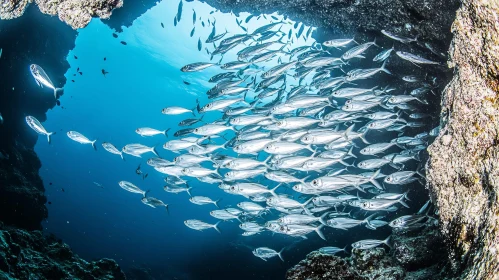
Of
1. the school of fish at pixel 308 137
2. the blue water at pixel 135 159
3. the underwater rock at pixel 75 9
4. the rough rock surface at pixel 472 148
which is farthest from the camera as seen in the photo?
the blue water at pixel 135 159

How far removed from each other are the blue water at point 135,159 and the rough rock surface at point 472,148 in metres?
7.79

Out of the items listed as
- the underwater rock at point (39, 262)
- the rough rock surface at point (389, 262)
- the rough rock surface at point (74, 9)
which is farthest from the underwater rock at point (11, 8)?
the rough rock surface at point (389, 262)

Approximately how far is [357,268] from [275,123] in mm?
3556

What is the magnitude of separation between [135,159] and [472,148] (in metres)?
79.4

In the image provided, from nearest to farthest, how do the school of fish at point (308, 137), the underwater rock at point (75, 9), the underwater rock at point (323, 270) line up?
the underwater rock at point (323, 270) → the underwater rock at point (75, 9) → the school of fish at point (308, 137)

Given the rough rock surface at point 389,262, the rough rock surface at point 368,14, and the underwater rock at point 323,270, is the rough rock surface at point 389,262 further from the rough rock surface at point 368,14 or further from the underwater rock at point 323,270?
the rough rock surface at point 368,14

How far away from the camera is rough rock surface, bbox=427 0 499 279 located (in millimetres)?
2447

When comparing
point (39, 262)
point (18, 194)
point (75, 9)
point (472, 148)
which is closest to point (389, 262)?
point (472, 148)

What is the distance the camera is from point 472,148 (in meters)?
2.84

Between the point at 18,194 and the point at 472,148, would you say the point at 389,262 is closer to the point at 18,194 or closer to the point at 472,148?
the point at 472,148

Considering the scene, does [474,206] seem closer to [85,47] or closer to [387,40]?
[387,40]

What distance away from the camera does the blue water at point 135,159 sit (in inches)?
842

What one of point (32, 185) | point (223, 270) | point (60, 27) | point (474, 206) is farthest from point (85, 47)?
point (474, 206)

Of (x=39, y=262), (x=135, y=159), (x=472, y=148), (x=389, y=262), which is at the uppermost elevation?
(x=135, y=159)
